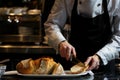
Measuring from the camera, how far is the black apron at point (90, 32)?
1.61m

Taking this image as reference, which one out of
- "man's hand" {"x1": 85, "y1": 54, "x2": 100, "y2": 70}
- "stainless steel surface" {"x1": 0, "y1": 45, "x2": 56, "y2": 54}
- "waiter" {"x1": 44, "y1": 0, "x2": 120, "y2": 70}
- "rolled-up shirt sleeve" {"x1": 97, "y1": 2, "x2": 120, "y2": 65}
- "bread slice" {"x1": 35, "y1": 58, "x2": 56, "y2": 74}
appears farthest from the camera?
"stainless steel surface" {"x1": 0, "y1": 45, "x2": 56, "y2": 54}

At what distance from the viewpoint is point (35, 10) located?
2.38 meters

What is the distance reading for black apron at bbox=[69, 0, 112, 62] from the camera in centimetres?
161

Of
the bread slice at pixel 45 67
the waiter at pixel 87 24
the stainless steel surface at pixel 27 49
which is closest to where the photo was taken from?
the bread slice at pixel 45 67

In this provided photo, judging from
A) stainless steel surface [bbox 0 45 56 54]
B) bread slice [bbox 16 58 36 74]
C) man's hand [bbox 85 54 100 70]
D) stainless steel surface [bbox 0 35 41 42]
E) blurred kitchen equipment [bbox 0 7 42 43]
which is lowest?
stainless steel surface [bbox 0 45 56 54]

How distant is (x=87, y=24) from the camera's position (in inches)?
63.9

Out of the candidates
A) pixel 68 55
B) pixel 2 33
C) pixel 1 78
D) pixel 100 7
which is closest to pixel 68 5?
pixel 100 7

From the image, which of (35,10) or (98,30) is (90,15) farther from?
(35,10)

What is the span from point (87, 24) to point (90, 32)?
4 cm

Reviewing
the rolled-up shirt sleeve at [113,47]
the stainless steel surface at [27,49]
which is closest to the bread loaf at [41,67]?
the rolled-up shirt sleeve at [113,47]

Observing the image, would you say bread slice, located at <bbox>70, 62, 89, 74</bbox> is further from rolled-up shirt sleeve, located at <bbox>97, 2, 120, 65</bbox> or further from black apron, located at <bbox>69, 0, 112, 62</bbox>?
black apron, located at <bbox>69, 0, 112, 62</bbox>

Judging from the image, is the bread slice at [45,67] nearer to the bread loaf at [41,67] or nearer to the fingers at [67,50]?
the bread loaf at [41,67]

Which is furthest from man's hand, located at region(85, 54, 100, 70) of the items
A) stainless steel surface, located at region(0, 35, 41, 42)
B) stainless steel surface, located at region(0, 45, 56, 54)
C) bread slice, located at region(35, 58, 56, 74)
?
stainless steel surface, located at region(0, 35, 41, 42)

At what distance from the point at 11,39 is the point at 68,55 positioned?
108cm
